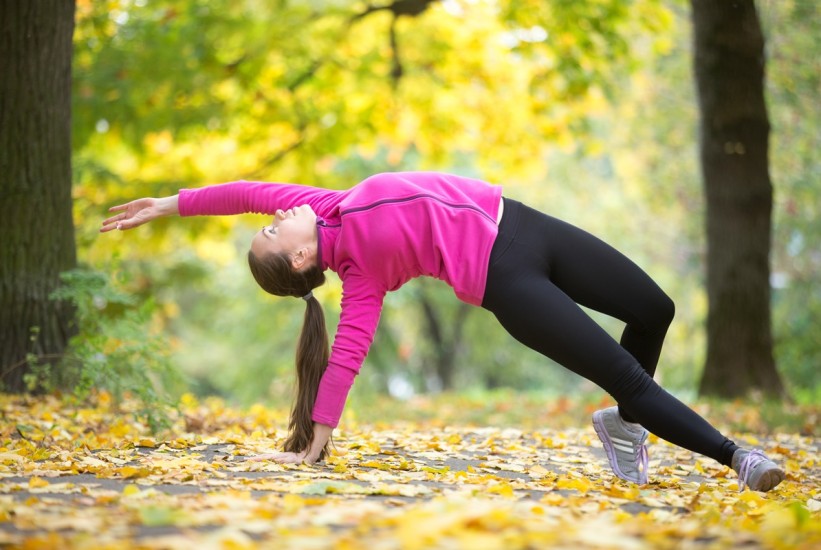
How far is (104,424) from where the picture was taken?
205 inches

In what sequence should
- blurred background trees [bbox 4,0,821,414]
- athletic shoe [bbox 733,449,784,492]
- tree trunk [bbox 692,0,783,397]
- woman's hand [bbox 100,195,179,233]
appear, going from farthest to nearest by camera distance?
blurred background trees [bbox 4,0,821,414], tree trunk [bbox 692,0,783,397], woman's hand [bbox 100,195,179,233], athletic shoe [bbox 733,449,784,492]

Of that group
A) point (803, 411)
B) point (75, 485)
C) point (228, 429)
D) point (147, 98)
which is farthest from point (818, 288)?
point (75, 485)

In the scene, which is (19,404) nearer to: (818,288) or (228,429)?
(228,429)

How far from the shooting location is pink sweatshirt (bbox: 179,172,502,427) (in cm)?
374

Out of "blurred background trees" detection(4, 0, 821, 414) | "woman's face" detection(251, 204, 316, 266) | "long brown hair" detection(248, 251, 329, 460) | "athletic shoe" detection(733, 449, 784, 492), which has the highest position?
"blurred background trees" detection(4, 0, 821, 414)

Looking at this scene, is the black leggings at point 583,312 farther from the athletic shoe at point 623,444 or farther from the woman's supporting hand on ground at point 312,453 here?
the woman's supporting hand on ground at point 312,453

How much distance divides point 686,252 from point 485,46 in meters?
7.19

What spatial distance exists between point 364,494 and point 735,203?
277 inches

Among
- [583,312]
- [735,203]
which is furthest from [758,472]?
[735,203]

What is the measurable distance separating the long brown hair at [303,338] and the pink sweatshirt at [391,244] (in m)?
0.12

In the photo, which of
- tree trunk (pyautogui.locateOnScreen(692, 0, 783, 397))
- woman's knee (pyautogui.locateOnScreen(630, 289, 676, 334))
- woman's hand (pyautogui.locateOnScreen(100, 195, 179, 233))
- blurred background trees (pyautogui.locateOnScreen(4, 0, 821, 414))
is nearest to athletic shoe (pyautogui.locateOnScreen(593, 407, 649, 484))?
woman's knee (pyautogui.locateOnScreen(630, 289, 676, 334))

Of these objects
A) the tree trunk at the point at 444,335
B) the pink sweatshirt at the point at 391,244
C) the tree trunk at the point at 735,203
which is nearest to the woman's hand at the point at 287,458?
the pink sweatshirt at the point at 391,244

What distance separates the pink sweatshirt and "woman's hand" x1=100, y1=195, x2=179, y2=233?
747 millimetres

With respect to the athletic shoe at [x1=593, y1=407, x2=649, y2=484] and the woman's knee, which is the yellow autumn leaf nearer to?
the athletic shoe at [x1=593, y1=407, x2=649, y2=484]
